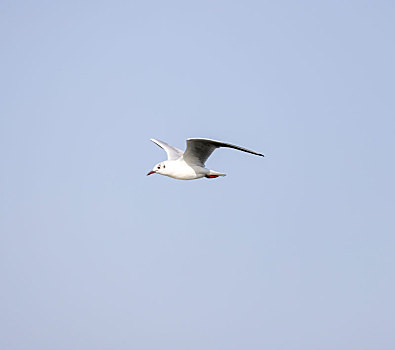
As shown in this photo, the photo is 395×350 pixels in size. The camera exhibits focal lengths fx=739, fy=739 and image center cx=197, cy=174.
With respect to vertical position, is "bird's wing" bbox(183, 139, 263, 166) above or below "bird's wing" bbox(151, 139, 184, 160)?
below

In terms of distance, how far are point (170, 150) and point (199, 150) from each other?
4.85 meters

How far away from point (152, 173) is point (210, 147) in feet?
10.9

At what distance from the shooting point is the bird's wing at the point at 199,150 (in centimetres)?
2938

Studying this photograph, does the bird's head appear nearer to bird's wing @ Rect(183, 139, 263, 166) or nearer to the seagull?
the seagull

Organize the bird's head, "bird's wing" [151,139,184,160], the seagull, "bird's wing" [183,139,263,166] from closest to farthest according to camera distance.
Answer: "bird's wing" [183,139,263,166], the seagull, the bird's head, "bird's wing" [151,139,184,160]

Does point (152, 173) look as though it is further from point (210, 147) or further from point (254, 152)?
point (254, 152)

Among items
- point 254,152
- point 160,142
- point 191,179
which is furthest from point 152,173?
point 254,152

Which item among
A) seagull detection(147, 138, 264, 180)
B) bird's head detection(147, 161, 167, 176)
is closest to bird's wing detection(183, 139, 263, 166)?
seagull detection(147, 138, 264, 180)

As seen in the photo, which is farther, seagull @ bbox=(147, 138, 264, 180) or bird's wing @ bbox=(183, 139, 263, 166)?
seagull @ bbox=(147, 138, 264, 180)

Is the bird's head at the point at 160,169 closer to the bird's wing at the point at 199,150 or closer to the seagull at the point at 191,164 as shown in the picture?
the seagull at the point at 191,164

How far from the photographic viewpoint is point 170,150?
34906 millimetres

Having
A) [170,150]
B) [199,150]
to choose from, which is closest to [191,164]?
[199,150]

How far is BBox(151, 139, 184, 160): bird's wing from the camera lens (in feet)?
111

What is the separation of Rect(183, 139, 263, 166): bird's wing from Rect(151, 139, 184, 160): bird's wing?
2.74 metres
